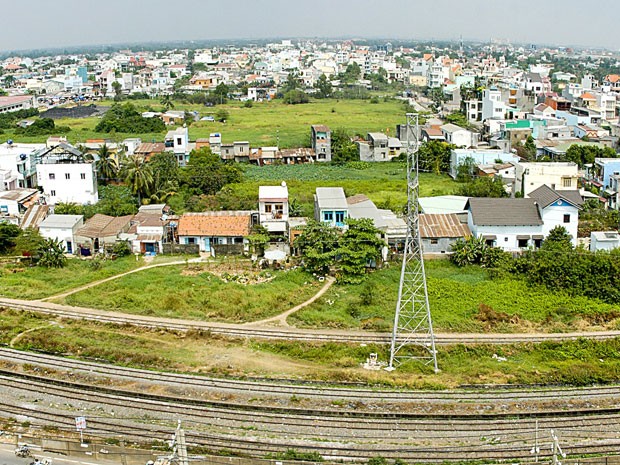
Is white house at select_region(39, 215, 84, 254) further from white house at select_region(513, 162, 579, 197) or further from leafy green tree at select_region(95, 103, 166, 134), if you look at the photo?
leafy green tree at select_region(95, 103, 166, 134)

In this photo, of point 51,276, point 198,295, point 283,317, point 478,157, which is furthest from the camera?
point 478,157

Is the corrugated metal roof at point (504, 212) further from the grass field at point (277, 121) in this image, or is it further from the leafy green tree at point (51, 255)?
the grass field at point (277, 121)

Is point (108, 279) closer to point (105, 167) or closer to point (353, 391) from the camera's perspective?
point (353, 391)

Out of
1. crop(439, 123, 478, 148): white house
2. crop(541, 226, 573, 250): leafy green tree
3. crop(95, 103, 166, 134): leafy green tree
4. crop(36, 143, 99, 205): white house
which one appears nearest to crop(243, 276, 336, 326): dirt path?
crop(541, 226, 573, 250): leafy green tree

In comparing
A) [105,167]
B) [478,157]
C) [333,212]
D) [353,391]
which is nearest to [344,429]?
[353,391]

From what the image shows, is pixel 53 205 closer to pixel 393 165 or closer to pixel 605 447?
pixel 393 165
